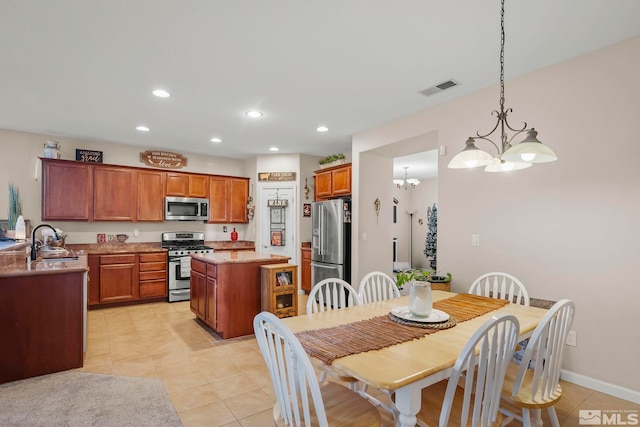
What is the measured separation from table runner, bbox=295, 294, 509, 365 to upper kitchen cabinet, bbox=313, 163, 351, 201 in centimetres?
314

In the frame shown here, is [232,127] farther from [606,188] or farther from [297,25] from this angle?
[606,188]

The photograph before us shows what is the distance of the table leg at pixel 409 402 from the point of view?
1.26m

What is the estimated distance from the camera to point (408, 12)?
208cm

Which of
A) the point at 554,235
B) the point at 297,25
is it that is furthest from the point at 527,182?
the point at 297,25

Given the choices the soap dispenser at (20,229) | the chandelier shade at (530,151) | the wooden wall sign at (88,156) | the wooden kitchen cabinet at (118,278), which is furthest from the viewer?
the wooden wall sign at (88,156)

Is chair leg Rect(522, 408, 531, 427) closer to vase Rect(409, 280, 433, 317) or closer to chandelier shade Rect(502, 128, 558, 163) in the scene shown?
vase Rect(409, 280, 433, 317)

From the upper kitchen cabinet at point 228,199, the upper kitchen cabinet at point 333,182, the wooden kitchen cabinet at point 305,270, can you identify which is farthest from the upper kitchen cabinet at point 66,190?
the upper kitchen cabinet at point 333,182

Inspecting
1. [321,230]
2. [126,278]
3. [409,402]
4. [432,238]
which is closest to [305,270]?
[321,230]

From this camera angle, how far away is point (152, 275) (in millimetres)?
5230

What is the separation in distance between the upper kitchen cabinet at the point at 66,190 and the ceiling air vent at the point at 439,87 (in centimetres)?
489

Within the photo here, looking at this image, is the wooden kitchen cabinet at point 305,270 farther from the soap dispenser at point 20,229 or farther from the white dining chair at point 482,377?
the white dining chair at point 482,377

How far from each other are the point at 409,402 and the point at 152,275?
4.96 m

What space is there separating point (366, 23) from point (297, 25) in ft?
1.50

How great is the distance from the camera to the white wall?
2.41 m
